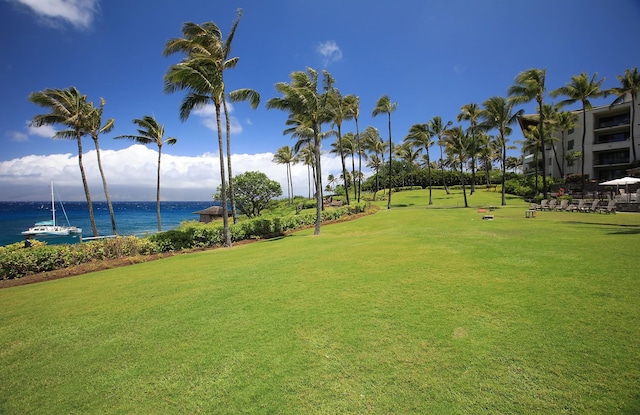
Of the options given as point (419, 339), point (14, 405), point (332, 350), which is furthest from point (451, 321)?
point (14, 405)

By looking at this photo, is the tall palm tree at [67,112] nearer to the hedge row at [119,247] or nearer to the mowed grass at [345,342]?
the hedge row at [119,247]

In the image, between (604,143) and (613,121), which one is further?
(613,121)

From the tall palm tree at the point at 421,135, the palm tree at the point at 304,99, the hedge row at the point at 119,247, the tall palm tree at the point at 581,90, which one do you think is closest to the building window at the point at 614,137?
the tall palm tree at the point at 581,90

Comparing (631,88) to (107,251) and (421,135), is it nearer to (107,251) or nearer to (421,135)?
(421,135)

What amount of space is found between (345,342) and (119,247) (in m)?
14.9

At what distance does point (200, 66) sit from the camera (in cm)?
1655

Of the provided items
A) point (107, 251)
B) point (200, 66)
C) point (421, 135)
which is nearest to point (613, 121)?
point (421, 135)

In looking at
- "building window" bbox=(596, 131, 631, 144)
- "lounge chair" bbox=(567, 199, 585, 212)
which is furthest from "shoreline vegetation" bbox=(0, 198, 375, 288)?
"building window" bbox=(596, 131, 631, 144)

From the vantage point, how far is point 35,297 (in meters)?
8.59

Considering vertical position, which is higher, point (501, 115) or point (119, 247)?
point (501, 115)

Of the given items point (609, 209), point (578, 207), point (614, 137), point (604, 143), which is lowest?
point (609, 209)

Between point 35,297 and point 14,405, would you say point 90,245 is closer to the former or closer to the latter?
point 35,297

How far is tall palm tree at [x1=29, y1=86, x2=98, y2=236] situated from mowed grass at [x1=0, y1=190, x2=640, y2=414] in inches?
700

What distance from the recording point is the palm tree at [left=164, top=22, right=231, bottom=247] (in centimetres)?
1614
